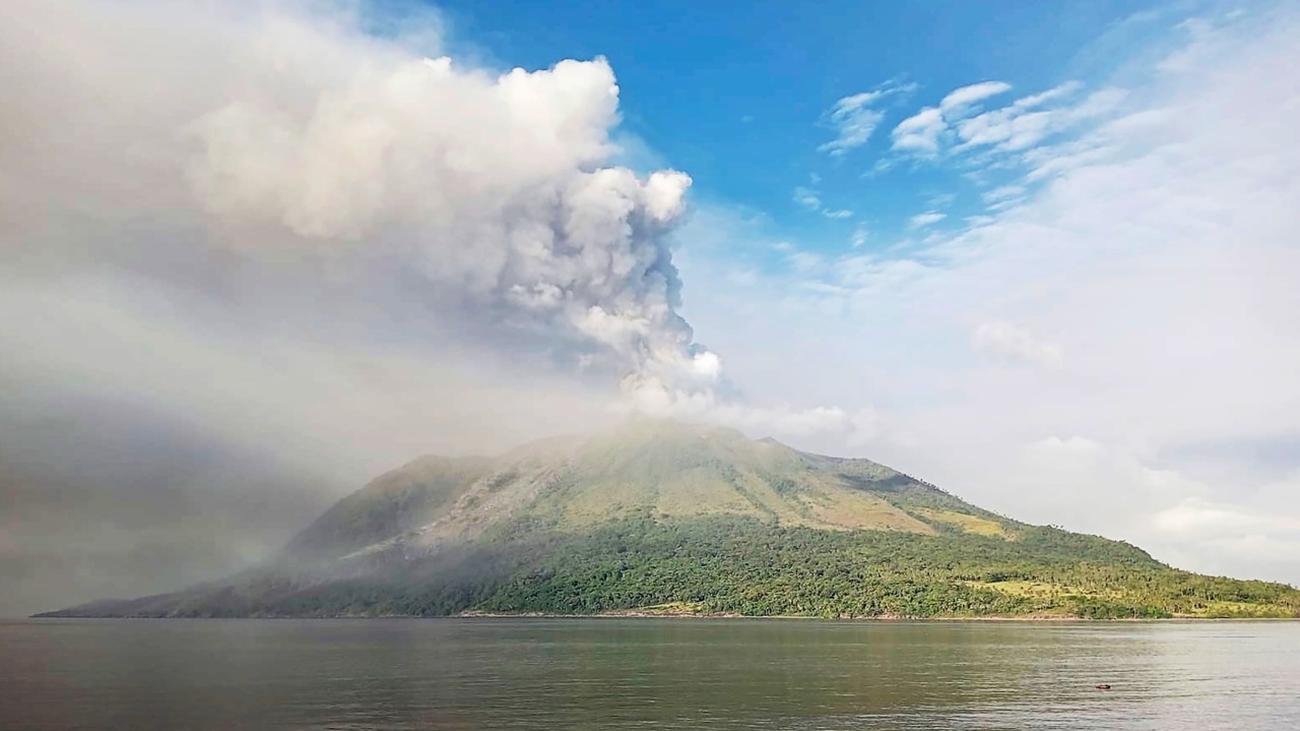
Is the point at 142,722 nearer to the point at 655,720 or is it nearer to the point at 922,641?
the point at 655,720

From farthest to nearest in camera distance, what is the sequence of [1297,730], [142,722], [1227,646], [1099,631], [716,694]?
[1099,631], [1227,646], [716,694], [142,722], [1297,730]

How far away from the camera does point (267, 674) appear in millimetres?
101938

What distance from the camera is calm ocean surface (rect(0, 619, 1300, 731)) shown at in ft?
217

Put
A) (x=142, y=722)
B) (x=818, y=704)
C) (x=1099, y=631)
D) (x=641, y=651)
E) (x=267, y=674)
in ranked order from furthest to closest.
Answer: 1. (x=1099, y=631)
2. (x=641, y=651)
3. (x=267, y=674)
4. (x=818, y=704)
5. (x=142, y=722)

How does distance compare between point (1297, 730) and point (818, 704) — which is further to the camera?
point (818, 704)

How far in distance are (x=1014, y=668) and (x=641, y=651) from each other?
49.8 m

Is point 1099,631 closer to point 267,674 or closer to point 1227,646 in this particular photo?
point 1227,646

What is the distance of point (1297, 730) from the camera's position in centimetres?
6081

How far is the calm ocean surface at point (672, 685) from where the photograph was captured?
66062mm

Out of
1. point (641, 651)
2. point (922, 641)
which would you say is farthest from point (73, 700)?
point (922, 641)

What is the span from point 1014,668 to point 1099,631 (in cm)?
10408

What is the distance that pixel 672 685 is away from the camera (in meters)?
86.5

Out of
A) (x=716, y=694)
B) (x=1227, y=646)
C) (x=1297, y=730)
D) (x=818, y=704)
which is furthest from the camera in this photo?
(x=1227, y=646)

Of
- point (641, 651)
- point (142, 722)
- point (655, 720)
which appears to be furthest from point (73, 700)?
point (641, 651)
